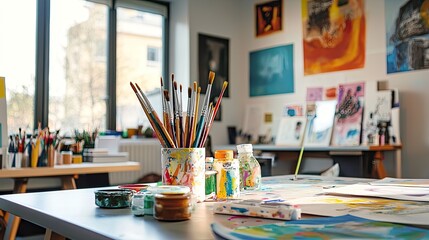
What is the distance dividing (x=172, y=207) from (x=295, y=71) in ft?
11.9

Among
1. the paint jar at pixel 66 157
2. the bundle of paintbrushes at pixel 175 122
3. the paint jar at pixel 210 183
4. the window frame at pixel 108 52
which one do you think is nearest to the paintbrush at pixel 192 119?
the bundle of paintbrushes at pixel 175 122

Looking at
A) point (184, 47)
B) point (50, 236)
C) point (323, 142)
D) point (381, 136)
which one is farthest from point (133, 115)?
point (50, 236)

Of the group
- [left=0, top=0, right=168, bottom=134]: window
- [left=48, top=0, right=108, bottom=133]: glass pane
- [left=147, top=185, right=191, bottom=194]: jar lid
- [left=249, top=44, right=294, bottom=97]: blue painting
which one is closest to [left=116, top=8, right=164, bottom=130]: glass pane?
[left=0, top=0, right=168, bottom=134]: window

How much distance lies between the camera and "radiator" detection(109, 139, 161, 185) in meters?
A: 3.90

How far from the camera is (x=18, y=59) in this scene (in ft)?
11.9

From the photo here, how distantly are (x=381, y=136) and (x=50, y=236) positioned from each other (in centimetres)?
278

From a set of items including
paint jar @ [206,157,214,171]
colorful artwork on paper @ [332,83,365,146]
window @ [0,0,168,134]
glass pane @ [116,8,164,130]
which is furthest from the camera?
glass pane @ [116,8,164,130]

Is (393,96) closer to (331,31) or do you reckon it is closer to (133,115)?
(331,31)

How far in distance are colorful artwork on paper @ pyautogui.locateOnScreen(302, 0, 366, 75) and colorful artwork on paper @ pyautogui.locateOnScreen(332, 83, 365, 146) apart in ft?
0.85

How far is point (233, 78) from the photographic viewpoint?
187 inches

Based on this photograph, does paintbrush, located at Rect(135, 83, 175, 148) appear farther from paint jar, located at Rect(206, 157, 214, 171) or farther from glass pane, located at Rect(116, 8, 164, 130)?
glass pane, located at Rect(116, 8, 164, 130)

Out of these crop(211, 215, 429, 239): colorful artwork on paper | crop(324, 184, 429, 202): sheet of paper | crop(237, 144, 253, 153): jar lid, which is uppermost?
crop(237, 144, 253, 153): jar lid

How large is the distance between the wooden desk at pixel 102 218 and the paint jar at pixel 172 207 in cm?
1

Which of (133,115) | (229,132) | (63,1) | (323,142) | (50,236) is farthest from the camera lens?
(229,132)
